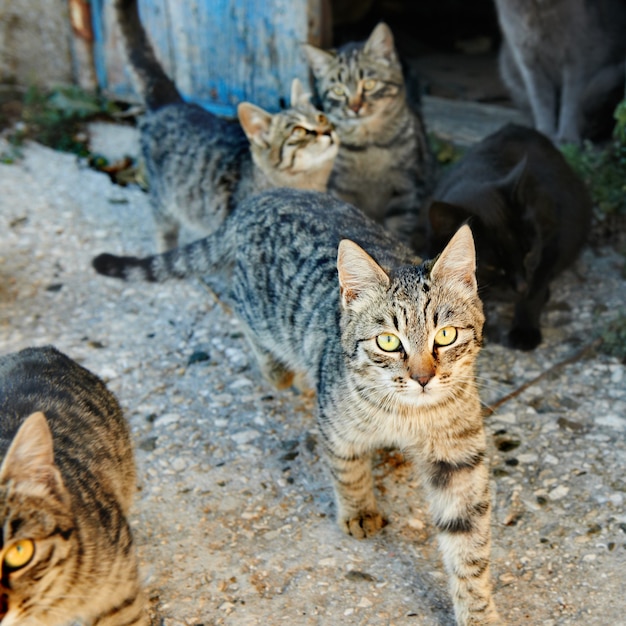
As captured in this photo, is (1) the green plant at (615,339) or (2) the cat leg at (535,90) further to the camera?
(2) the cat leg at (535,90)

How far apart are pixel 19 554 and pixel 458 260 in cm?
157

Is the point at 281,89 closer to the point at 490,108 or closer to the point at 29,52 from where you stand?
the point at 490,108

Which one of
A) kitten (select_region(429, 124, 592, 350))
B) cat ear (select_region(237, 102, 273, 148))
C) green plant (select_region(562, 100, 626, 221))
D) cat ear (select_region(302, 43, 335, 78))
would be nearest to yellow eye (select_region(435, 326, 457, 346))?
kitten (select_region(429, 124, 592, 350))

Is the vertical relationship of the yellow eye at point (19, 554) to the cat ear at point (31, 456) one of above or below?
below

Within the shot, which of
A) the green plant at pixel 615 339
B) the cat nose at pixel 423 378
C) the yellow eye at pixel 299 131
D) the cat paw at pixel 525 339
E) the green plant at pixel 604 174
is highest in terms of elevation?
the cat nose at pixel 423 378

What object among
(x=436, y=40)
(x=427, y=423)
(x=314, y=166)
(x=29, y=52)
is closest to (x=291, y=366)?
(x=427, y=423)

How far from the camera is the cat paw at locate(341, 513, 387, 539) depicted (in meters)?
3.14

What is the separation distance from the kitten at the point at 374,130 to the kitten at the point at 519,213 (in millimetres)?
338

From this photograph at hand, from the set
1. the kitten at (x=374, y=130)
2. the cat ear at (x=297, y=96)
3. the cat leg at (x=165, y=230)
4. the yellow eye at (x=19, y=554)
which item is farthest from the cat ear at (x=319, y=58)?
the yellow eye at (x=19, y=554)

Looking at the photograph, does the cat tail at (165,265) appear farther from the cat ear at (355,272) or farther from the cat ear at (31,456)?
the cat ear at (31,456)

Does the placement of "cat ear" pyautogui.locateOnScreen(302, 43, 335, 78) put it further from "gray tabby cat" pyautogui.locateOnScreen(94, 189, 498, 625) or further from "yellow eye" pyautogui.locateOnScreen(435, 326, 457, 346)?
"yellow eye" pyautogui.locateOnScreen(435, 326, 457, 346)

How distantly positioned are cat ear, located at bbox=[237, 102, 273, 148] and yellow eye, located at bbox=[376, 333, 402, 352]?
234 centimetres

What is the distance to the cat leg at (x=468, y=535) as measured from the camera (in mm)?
2695

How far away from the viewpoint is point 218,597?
2.91 meters
